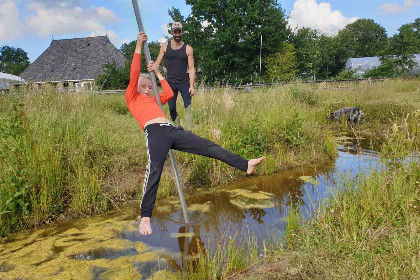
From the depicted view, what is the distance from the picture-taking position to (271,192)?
5176mm

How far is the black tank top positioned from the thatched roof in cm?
3159

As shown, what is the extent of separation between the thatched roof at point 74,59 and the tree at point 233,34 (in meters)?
9.85

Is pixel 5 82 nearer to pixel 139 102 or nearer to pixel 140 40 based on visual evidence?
pixel 139 102

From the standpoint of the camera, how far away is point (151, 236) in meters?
3.79

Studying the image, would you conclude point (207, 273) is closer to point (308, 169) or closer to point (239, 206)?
point (239, 206)

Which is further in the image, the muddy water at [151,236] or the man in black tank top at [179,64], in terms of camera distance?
the man in black tank top at [179,64]

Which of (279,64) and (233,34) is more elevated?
(233,34)

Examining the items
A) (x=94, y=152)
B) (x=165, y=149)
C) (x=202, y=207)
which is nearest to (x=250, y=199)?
(x=202, y=207)

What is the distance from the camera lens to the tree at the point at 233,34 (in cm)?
3155

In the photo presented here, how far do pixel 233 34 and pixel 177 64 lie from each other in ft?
89.4

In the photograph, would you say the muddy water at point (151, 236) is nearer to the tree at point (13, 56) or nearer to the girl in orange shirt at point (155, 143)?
the girl in orange shirt at point (155, 143)

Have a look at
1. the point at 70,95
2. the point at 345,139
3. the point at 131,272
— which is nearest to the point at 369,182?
the point at 131,272

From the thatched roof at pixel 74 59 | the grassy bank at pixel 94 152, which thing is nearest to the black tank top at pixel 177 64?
the grassy bank at pixel 94 152

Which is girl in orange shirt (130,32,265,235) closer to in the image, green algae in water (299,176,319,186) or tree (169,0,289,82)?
green algae in water (299,176,319,186)
